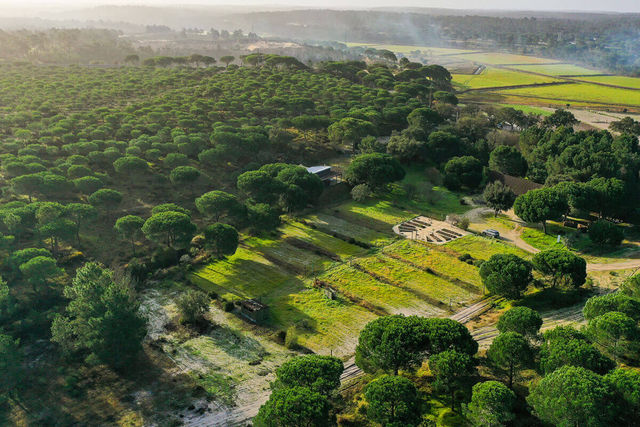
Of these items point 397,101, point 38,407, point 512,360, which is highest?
point 397,101

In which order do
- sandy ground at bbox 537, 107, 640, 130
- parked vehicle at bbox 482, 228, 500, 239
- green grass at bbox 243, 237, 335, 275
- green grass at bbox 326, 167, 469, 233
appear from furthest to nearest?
sandy ground at bbox 537, 107, 640, 130 → green grass at bbox 326, 167, 469, 233 → parked vehicle at bbox 482, 228, 500, 239 → green grass at bbox 243, 237, 335, 275

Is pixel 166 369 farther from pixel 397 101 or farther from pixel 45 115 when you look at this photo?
pixel 397 101

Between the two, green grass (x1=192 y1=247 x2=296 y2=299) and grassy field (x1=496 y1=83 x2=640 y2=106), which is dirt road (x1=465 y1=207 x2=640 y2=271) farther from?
grassy field (x1=496 y1=83 x2=640 y2=106)

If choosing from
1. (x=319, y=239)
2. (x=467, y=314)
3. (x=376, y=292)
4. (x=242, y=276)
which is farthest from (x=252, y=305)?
(x=467, y=314)

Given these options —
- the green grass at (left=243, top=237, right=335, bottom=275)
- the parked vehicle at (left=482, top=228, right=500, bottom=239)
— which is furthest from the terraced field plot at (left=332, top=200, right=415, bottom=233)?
the green grass at (left=243, top=237, right=335, bottom=275)

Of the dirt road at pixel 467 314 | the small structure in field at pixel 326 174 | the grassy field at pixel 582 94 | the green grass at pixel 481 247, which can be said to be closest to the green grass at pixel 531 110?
the grassy field at pixel 582 94

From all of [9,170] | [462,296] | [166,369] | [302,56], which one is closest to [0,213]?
[9,170]
